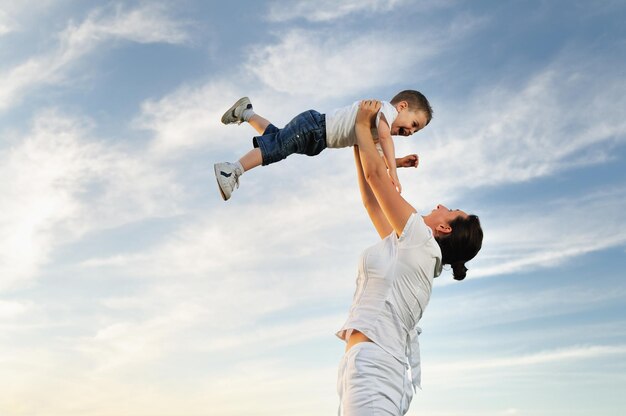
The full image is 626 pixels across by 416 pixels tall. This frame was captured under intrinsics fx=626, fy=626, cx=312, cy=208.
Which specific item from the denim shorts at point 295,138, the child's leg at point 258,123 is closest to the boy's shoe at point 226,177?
the denim shorts at point 295,138

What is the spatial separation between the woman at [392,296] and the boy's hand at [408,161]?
5.72 ft

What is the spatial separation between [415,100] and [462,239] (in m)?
2.53

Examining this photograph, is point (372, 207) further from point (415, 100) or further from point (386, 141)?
point (415, 100)

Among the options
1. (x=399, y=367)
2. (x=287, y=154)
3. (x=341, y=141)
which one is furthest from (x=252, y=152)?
(x=399, y=367)

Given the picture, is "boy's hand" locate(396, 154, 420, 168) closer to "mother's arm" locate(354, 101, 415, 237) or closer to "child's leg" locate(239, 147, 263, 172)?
"child's leg" locate(239, 147, 263, 172)

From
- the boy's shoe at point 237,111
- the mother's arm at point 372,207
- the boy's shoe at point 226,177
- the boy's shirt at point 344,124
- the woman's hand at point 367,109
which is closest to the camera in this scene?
the mother's arm at point 372,207

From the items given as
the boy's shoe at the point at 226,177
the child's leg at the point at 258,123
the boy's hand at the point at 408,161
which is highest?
the child's leg at the point at 258,123

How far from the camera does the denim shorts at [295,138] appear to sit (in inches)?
228

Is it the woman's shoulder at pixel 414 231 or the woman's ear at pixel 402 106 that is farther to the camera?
the woman's ear at pixel 402 106

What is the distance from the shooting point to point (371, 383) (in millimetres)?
3439

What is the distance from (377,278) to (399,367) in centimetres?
53

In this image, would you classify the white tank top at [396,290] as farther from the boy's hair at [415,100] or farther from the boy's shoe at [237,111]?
the boy's shoe at [237,111]

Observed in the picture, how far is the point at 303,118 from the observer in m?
5.93

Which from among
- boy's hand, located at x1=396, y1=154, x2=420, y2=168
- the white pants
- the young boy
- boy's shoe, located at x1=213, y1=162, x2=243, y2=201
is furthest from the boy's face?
the white pants
